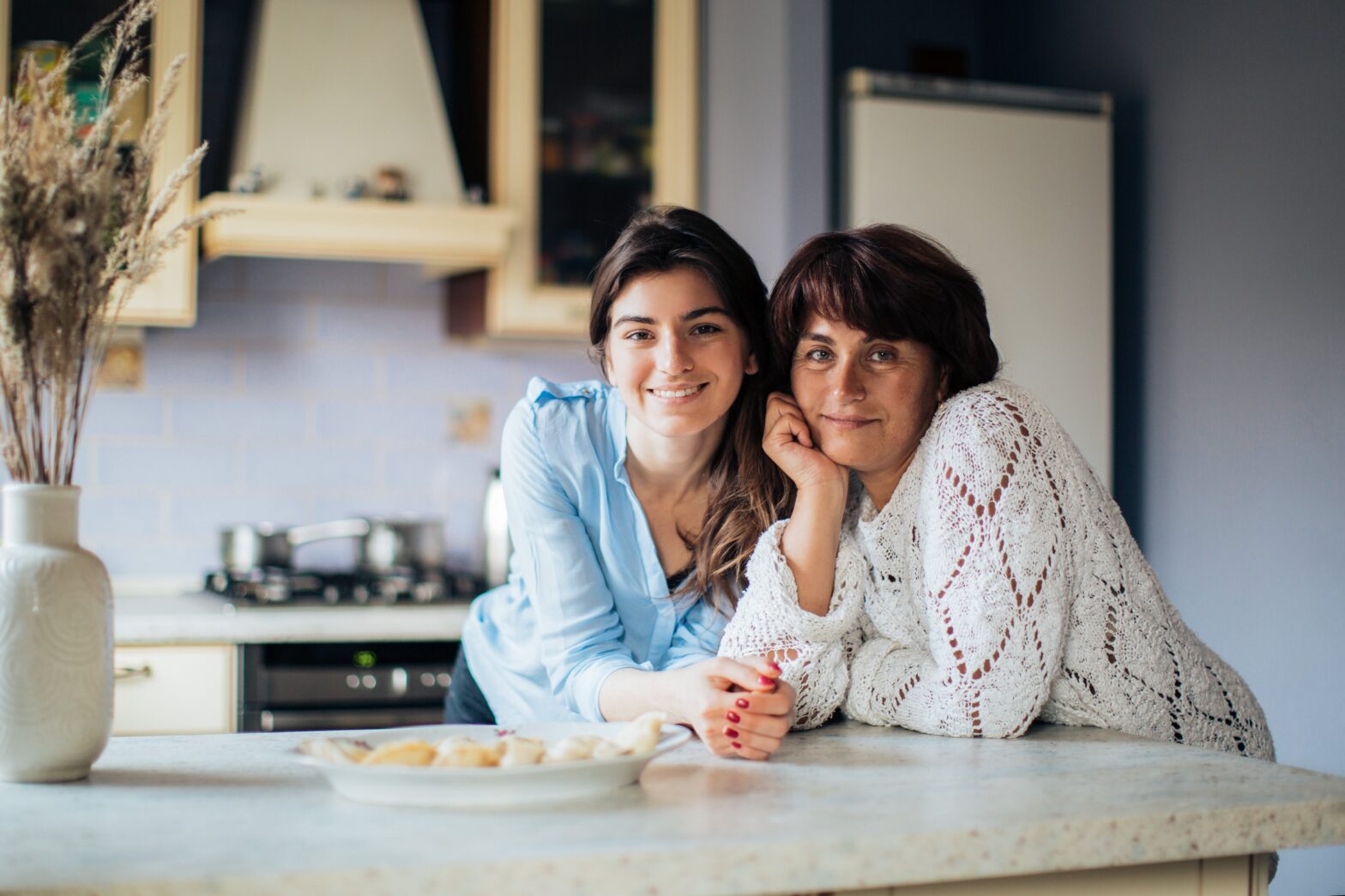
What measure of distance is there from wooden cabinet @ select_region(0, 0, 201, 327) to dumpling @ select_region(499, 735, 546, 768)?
2.03 metres

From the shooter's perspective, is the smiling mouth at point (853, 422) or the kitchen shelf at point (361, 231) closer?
the smiling mouth at point (853, 422)

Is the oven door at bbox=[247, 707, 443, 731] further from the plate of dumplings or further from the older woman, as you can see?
the plate of dumplings

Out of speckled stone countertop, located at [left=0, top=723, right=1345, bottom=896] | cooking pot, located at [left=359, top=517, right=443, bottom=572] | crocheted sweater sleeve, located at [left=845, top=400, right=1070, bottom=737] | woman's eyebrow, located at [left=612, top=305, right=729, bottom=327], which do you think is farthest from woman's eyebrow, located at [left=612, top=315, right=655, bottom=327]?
cooking pot, located at [left=359, top=517, right=443, bottom=572]

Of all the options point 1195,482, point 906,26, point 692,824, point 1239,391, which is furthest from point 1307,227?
point 692,824

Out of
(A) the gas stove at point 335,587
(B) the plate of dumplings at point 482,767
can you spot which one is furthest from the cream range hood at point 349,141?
(B) the plate of dumplings at point 482,767

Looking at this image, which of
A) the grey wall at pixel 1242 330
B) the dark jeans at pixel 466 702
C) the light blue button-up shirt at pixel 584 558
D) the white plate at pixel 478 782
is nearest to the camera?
the white plate at pixel 478 782

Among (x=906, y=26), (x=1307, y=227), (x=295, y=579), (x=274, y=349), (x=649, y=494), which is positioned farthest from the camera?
(x=906, y=26)

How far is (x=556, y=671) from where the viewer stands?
161 centimetres

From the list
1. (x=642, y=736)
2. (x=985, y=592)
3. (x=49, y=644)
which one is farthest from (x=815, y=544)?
(x=49, y=644)

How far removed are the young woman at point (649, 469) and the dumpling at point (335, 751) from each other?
0.49 metres

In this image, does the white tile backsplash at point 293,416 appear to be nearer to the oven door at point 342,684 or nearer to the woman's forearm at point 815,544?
the oven door at point 342,684

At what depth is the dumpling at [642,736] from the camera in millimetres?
1050

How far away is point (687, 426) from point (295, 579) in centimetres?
153

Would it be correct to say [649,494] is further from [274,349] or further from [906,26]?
[906,26]
